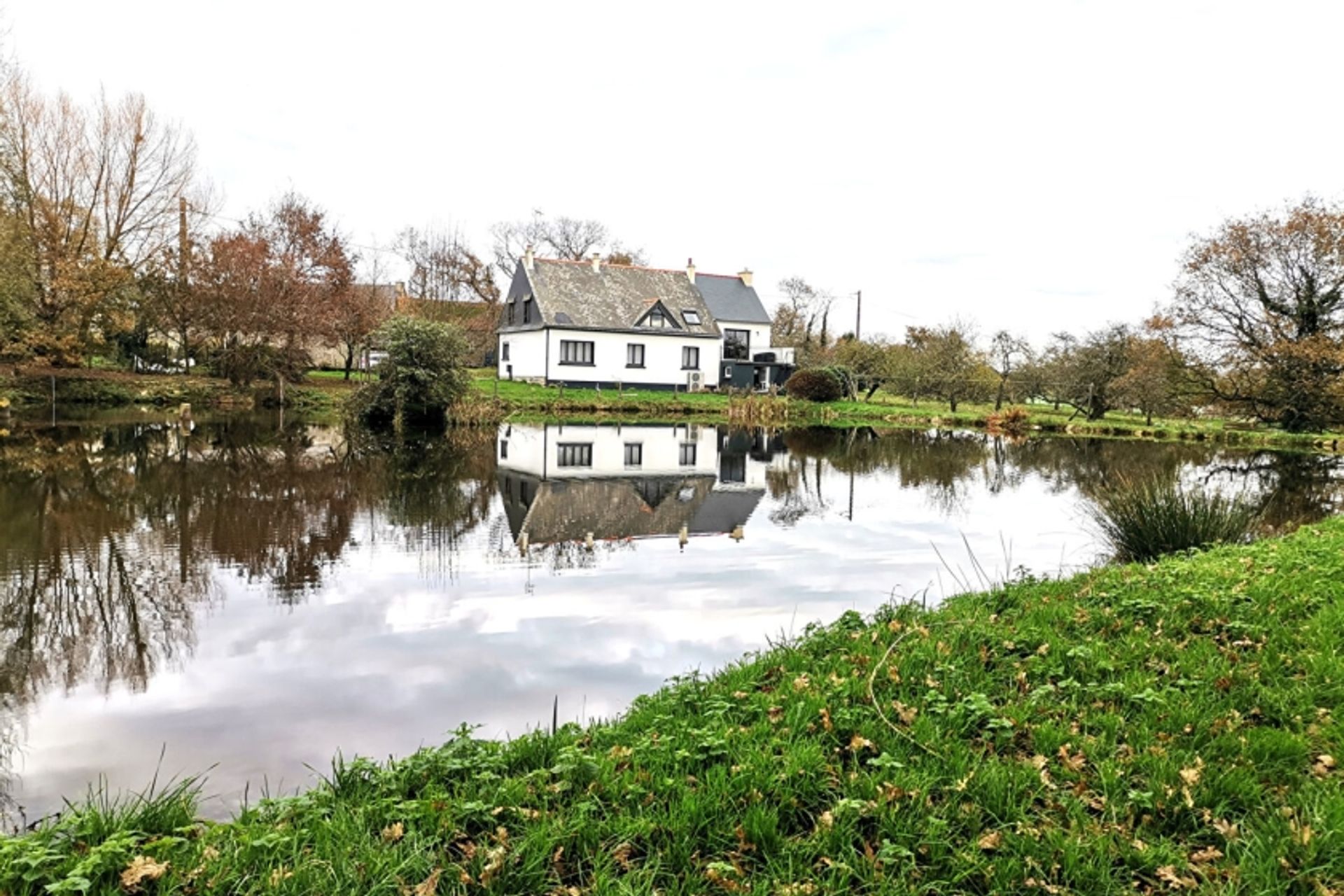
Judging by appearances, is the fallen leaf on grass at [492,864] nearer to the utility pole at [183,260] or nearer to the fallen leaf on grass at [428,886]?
the fallen leaf on grass at [428,886]

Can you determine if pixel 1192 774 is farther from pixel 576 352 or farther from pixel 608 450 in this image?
pixel 576 352

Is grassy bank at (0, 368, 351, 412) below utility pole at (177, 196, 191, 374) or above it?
below

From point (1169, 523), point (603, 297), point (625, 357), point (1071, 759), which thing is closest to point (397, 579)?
point (1071, 759)

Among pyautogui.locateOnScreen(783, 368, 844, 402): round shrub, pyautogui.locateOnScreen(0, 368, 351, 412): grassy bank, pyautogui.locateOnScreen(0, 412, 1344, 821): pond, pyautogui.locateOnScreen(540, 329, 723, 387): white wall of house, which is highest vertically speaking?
pyautogui.locateOnScreen(540, 329, 723, 387): white wall of house

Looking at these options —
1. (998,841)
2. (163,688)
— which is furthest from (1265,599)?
(163,688)

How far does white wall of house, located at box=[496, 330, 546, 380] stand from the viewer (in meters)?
39.4

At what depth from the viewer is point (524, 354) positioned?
133ft

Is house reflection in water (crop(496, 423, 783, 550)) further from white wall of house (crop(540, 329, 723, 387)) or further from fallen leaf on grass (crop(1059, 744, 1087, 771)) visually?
white wall of house (crop(540, 329, 723, 387))

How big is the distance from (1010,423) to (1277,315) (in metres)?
10.6

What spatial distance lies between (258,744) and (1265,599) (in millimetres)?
6434

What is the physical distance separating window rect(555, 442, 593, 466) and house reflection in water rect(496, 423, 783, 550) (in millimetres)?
34

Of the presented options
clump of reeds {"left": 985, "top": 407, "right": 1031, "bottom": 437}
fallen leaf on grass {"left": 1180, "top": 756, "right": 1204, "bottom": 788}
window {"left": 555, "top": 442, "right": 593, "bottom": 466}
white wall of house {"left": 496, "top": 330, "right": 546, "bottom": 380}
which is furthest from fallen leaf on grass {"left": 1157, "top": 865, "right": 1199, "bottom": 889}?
white wall of house {"left": 496, "top": 330, "right": 546, "bottom": 380}

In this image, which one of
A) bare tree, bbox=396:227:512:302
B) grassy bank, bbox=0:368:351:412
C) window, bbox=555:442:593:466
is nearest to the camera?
window, bbox=555:442:593:466

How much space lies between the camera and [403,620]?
6.82 m
